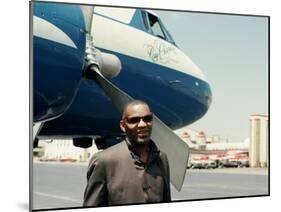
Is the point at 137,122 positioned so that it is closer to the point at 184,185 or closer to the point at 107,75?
the point at 107,75

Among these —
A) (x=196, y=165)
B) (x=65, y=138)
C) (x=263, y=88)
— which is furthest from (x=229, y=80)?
(x=65, y=138)

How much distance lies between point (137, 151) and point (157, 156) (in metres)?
0.17

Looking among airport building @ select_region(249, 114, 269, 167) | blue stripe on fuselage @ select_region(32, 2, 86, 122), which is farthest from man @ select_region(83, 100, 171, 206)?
airport building @ select_region(249, 114, 269, 167)

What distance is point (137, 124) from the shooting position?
4.72 metres

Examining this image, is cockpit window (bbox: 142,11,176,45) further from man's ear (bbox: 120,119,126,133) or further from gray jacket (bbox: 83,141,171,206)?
gray jacket (bbox: 83,141,171,206)

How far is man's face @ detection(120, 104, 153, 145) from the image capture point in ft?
15.4

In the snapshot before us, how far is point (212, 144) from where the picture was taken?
16.6ft

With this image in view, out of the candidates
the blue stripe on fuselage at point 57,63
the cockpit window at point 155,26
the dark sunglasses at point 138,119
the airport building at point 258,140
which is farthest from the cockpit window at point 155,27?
the airport building at point 258,140

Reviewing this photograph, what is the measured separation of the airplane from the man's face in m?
0.06

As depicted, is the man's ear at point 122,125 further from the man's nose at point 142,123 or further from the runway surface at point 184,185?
the runway surface at point 184,185

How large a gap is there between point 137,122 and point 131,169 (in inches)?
13.6

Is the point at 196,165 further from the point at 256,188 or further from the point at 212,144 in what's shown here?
the point at 256,188

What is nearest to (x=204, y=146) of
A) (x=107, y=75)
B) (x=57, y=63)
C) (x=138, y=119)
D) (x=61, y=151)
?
(x=138, y=119)

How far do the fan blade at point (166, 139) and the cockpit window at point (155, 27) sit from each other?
519 mm
